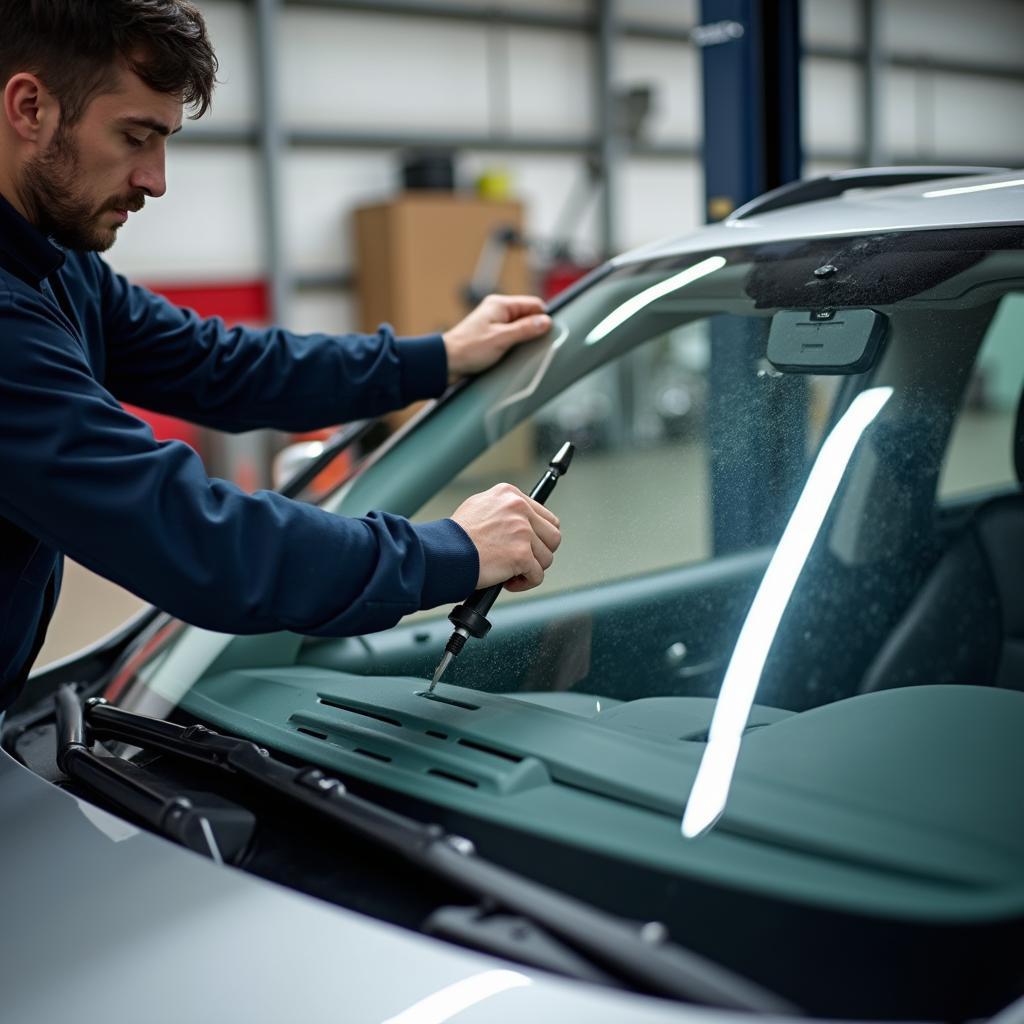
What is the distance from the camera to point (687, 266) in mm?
1537

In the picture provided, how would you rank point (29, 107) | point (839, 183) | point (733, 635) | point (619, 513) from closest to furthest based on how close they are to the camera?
point (29, 107)
point (619, 513)
point (733, 635)
point (839, 183)

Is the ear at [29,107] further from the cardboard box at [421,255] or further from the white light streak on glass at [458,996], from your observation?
the cardboard box at [421,255]

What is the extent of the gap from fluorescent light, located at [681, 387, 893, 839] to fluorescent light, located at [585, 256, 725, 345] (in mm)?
305

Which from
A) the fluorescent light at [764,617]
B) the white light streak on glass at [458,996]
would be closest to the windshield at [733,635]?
the fluorescent light at [764,617]

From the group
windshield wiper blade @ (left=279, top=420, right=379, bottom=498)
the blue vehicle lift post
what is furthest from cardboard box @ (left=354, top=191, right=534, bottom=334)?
windshield wiper blade @ (left=279, top=420, right=379, bottom=498)

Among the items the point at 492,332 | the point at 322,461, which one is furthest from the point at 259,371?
the point at 492,332

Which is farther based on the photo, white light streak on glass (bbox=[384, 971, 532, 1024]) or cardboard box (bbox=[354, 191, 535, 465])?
cardboard box (bbox=[354, 191, 535, 465])

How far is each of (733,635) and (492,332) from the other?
504 millimetres

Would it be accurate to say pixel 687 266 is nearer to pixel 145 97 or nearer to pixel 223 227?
pixel 145 97

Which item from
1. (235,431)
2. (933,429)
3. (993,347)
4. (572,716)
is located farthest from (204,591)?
(993,347)

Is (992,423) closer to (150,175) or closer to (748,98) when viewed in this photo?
(748,98)

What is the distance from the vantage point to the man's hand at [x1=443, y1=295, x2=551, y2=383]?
1.62 meters

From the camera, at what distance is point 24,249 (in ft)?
4.04

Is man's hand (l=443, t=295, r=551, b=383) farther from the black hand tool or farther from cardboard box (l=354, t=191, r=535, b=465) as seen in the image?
cardboard box (l=354, t=191, r=535, b=465)
